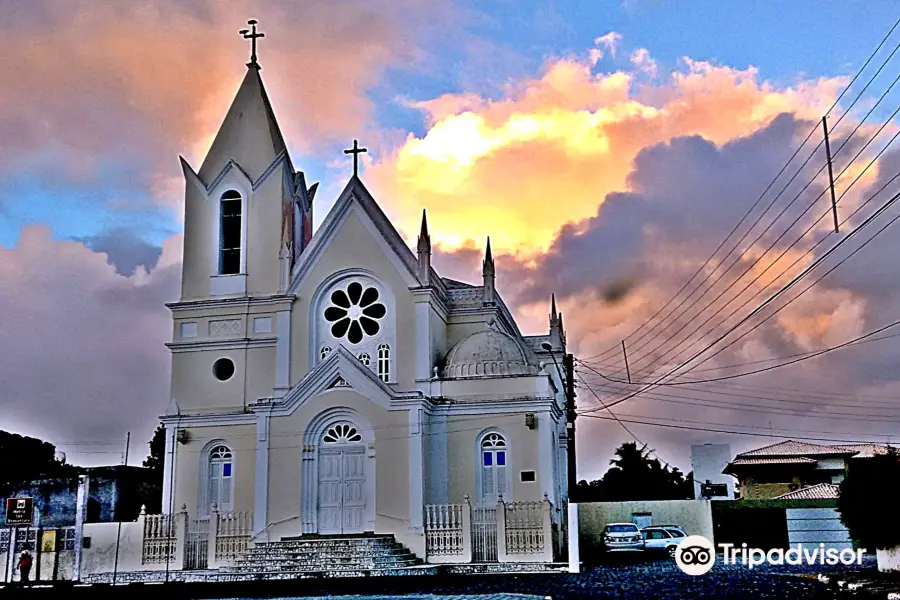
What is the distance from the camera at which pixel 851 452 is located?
163ft

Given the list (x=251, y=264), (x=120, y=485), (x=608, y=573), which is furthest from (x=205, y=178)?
(x=608, y=573)

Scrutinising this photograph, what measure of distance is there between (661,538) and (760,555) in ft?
12.8

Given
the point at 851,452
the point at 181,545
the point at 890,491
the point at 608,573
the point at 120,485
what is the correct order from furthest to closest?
the point at 851,452 < the point at 120,485 < the point at 181,545 < the point at 608,573 < the point at 890,491

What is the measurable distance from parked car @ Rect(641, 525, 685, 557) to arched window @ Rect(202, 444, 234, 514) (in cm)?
1412

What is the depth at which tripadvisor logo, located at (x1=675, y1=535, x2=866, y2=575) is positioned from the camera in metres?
30.2

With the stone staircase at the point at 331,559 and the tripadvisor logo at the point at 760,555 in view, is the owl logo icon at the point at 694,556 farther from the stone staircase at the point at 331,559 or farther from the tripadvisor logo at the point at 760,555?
the stone staircase at the point at 331,559

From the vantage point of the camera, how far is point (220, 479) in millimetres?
33844

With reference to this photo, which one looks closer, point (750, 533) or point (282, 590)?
point (282, 590)

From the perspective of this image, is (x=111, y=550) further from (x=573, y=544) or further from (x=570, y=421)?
(x=570, y=421)

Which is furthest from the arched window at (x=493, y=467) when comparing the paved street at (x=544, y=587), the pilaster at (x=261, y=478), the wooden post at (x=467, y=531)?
the pilaster at (x=261, y=478)

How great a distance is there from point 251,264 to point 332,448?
25.5 ft

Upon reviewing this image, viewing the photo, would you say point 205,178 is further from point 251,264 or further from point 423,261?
point 423,261

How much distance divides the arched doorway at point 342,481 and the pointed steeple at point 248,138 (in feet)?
33.9

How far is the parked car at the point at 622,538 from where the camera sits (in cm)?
3600
